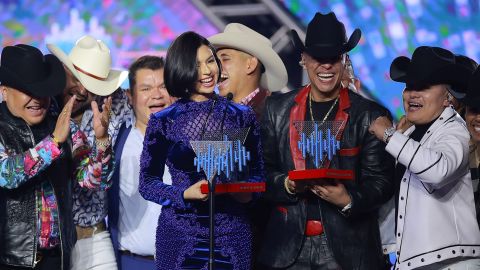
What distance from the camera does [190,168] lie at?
5047mm

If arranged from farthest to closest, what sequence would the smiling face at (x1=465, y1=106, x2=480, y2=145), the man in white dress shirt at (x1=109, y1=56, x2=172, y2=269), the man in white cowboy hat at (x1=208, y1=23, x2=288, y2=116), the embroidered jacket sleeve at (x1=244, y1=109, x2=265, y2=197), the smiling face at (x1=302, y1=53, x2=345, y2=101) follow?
the man in white cowboy hat at (x1=208, y1=23, x2=288, y2=116) → the man in white dress shirt at (x1=109, y1=56, x2=172, y2=269) → the smiling face at (x1=465, y1=106, x2=480, y2=145) → the smiling face at (x1=302, y1=53, x2=345, y2=101) → the embroidered jacket sleeve at (x1=244, y1=109, x2=265, y2=197)

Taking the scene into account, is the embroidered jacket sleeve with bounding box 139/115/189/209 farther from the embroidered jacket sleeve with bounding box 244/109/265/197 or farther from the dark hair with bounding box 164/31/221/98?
the embroidered jacket sleeve with bounding box 244/109/265/197

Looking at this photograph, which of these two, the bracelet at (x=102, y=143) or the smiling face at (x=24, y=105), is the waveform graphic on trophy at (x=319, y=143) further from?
the smiling face at (x=24, y=105)

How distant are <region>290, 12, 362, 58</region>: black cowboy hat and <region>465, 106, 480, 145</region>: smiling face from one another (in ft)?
2.39

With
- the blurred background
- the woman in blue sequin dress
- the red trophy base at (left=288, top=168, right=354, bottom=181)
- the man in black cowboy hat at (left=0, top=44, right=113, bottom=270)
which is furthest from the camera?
the blurred background

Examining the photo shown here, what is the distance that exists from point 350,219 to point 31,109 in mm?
1746

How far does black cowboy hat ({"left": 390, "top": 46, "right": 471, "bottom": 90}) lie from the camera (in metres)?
5.40

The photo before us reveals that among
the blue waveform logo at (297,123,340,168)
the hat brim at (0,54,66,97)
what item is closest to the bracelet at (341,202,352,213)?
the blue waveform logo at (297,123,340,168)

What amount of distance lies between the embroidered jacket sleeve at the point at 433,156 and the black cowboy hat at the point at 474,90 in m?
0.29

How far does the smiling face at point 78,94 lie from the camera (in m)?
6.47

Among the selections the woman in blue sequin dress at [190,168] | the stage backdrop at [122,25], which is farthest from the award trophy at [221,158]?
the stage backdrop at [122,25]

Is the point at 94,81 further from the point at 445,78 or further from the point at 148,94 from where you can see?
the point at 445,78

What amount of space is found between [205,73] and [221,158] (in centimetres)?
55

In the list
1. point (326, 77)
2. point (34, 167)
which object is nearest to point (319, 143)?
point (326, 77)
